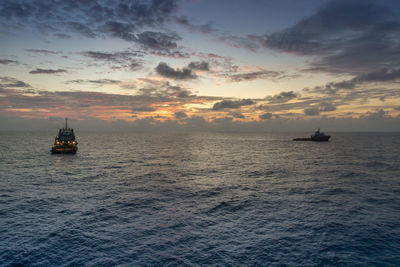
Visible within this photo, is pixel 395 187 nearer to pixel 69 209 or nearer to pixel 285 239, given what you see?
pixel 285 239

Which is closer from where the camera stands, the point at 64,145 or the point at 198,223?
the point at 198,223

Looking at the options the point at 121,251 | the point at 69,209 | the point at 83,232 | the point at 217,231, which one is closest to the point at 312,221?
the point at 217,231

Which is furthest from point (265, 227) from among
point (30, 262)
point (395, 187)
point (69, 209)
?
point (395, 187)

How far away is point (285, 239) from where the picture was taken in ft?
72.0

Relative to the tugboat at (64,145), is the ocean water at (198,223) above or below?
below

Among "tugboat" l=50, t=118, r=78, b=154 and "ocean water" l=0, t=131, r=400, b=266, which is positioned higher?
"tugboat" l=50, t=118, r=78, b=154

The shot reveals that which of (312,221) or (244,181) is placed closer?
(312,221)

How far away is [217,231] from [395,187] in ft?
132

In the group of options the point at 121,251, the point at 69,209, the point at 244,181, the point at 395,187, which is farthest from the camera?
the point at 244,181

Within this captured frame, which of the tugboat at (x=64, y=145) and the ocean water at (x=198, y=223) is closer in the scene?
the ocean water at (x=198, y=223)

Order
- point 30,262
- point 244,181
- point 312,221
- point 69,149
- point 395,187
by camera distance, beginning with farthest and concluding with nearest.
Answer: point 69,149
point 244,181
point 395,187
point 312,221
point 30,262

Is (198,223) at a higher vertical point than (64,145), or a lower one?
lower

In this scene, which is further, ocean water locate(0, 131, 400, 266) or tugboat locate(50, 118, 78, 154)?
tugboat locate(50, 118, 78, 154)

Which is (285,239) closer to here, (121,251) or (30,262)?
(121,251)
